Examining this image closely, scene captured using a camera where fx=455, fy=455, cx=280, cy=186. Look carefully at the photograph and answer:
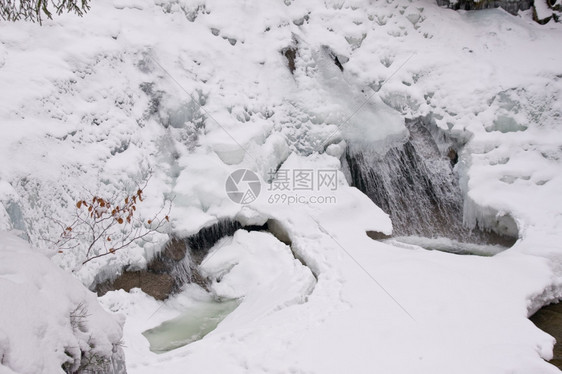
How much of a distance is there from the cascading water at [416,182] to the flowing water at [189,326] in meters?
4.41

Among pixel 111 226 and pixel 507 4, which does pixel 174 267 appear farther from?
pixel 507 4

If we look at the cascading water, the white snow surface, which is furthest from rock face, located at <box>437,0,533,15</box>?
the cascading water

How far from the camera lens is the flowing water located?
6656mm

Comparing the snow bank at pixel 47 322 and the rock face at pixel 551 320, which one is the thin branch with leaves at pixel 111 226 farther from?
the rock face at pixel 551 320

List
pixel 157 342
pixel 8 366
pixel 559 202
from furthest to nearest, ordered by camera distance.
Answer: pixel 559 202, pixel 157 342, pixel 8 366

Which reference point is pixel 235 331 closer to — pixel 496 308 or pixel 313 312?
pixel 313 312

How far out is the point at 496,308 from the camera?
5.83 m

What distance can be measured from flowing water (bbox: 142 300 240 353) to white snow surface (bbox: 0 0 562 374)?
175 mm

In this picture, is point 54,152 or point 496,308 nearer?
point 496,308

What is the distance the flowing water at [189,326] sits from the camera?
6.66 meters

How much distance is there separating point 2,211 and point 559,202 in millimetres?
9218

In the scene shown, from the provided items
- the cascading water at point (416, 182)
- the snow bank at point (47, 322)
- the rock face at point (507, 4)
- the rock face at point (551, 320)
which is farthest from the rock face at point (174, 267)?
the rock face at point (507, 4)

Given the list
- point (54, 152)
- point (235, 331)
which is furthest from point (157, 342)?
point (54, 152)

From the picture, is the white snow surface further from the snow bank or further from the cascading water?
the cascading water
